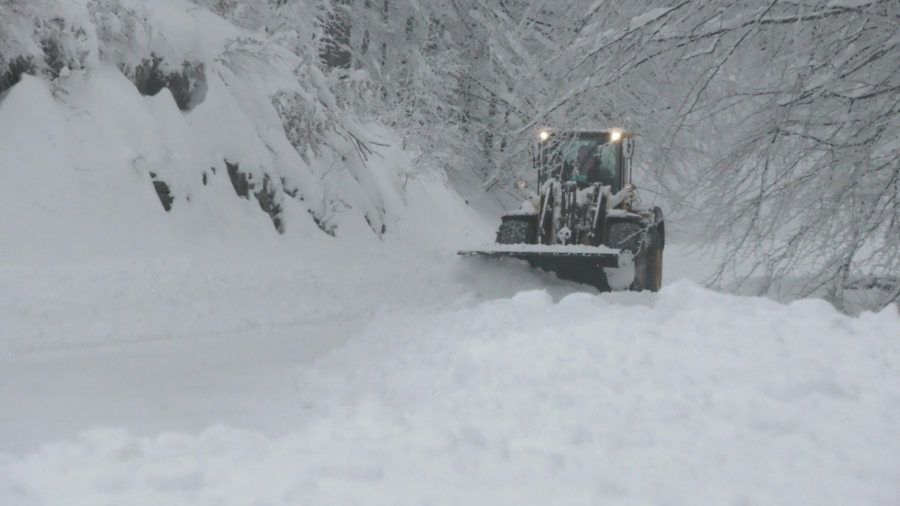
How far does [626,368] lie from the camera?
413cm

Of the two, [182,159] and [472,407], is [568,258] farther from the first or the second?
[472,407]

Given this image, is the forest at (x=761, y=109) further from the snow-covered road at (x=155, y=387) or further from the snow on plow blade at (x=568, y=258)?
the snow-covered road at (x=155, y=387)

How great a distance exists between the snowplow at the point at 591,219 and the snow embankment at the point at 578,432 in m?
5.30

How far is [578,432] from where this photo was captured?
3395 millimetres

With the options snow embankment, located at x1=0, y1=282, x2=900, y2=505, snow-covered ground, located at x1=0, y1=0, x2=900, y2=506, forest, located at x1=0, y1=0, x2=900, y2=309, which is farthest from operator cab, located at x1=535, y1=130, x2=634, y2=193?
snow embankment, located at x1=0, y1=282, x2=900, y2=505

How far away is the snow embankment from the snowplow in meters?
5.30

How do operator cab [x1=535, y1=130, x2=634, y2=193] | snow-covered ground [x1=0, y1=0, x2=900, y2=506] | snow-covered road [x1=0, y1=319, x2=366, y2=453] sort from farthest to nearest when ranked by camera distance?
operator cab [x1=535, y1=130, x2=634, y2=193]
snow-covered road [x1=0, y1=319, x2=366, y2=453]
snow-covered ground [x1=0, y1=0, x2=900, y2=506]

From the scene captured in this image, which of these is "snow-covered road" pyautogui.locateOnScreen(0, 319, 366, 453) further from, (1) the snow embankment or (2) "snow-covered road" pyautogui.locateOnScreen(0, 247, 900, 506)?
(1) the snow embankment

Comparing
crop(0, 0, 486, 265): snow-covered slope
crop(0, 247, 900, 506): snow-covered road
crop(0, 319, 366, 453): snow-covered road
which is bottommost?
crop(0, 319, 366, 453): snow-covered road

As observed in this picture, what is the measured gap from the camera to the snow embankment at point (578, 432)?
2.89m

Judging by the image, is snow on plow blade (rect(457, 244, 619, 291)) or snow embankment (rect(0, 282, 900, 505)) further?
snow on plow blade (rect(457, 244, 619, 291))

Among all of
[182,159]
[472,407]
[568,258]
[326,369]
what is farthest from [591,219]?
[472,407]

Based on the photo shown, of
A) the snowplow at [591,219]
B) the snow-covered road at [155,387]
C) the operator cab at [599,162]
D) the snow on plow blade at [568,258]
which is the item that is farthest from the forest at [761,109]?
the snow-covered road at [155,387]

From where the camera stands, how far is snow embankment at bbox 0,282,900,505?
114 inches
